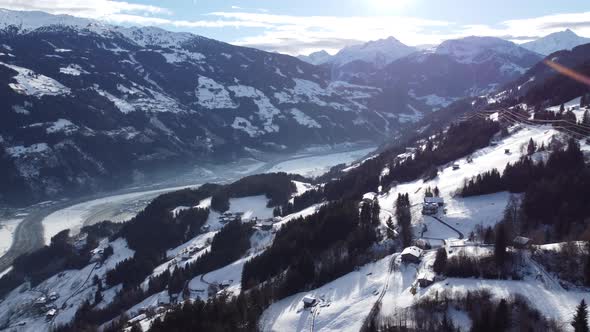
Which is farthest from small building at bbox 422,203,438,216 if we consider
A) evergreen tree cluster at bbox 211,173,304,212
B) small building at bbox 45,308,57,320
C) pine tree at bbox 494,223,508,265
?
small building at bbox 45,308,57,320

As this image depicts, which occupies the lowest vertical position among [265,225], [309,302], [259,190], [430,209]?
[259,190]

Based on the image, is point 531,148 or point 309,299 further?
point 531,148

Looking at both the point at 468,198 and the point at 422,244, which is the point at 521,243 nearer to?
the point at 422,244

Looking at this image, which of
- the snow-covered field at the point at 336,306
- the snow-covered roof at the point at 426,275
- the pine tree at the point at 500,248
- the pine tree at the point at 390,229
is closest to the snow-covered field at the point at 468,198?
the pine tree at the point at 390,229

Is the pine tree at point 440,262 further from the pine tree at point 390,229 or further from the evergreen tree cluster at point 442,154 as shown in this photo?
the evergreen tree cluster at point 442,154

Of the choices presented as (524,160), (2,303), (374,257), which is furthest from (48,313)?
(524,160)

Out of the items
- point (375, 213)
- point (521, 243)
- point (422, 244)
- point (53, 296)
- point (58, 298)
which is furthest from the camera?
point (53, 296)

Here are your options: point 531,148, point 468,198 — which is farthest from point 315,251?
point 531,148

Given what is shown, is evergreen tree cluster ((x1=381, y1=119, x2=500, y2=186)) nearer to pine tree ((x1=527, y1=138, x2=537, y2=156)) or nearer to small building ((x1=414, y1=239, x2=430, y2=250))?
pine tree ((x1=527, y1=138, x2=537, y2=156))

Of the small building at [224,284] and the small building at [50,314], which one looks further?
the small building at [50,314]

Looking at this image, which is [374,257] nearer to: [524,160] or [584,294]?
[584,294]

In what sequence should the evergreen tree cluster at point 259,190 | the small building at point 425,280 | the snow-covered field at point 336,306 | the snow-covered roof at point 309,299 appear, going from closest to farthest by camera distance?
1. the snow-covered field at point 336,306
2. the small building at point 425,280
3. the snow-covered roof at point 309,299
4. the evergreen tree cluster at point 259,190

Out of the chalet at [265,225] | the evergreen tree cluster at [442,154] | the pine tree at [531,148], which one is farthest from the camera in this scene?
the evergreen tree cluster at [442,154]
